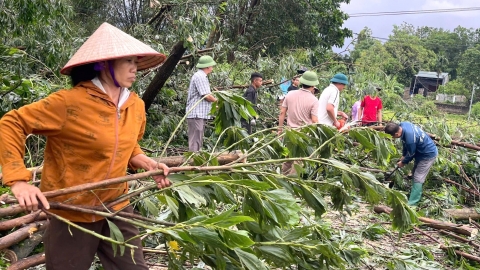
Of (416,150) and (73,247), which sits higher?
(73,247)

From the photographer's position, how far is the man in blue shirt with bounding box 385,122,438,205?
5.81 meters

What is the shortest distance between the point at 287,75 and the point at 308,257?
595 centimetres

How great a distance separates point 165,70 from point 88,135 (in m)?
3.95

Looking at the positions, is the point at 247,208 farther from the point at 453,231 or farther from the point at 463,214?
the point at 463,214

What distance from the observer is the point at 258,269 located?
1.92 meters

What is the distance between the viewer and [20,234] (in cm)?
284

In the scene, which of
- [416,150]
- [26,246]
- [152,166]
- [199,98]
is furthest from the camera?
[416,150]

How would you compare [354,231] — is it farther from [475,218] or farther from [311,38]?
[311,38]

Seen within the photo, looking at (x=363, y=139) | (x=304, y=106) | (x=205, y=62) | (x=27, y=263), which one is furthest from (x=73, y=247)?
(x=304, y=106)

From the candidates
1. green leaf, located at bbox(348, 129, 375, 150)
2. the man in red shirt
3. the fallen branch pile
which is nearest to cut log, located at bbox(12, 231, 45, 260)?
green leaf, located at bbox(348, 129, 375, 150)

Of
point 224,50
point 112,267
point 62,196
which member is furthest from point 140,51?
point 224,50

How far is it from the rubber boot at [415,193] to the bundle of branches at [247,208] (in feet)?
10.1

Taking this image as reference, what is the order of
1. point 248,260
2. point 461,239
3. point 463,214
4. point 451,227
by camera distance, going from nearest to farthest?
point 248,260 → point 461,239 → point 451,227 → point 463,214

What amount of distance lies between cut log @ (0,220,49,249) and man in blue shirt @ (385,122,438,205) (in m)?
4.01
